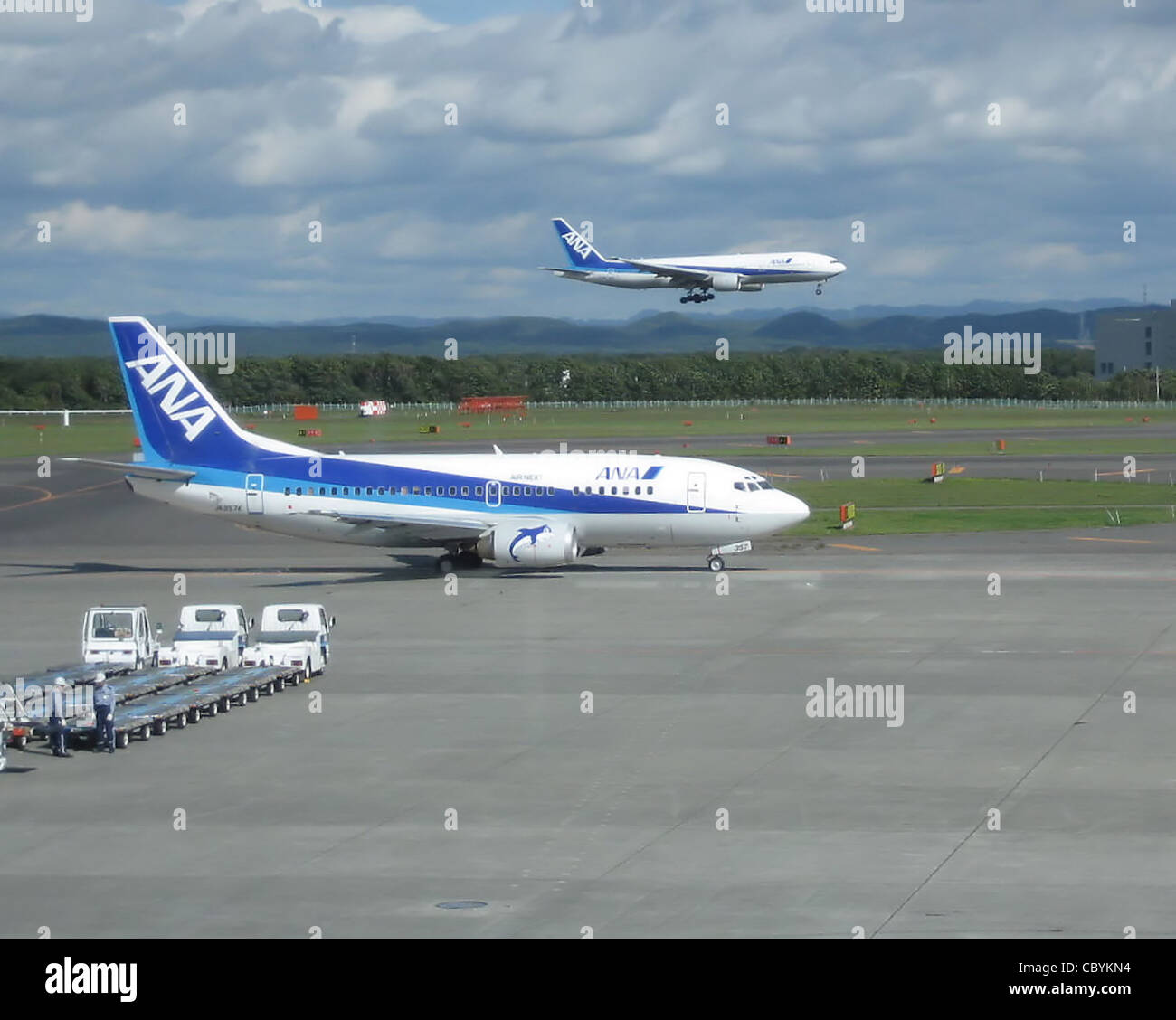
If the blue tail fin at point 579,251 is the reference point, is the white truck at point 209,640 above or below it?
below

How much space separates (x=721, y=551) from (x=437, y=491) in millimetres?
10893

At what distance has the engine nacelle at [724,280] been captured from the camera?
149 metres

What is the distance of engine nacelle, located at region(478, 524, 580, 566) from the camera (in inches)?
2435

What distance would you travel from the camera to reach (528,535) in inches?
2443

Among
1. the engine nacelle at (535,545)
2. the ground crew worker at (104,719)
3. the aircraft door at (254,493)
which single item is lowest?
the ground crew worker at (104,719)

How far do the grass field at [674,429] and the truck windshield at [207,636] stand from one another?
82.4 metres

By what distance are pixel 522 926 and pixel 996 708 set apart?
1823 cm

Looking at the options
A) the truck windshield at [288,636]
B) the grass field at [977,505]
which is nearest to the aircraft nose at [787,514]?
the grass field at [977,505]

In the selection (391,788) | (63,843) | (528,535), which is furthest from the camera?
(528,535)

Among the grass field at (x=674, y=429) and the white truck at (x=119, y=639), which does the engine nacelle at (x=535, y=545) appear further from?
the grass field at (x=674, y=429)

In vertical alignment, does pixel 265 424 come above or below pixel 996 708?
above

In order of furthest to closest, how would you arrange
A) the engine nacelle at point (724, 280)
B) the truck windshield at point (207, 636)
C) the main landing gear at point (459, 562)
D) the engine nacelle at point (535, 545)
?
1. the engine nacelle at point (724, 280)
2. the main landing gear at point (459, 562)
3. the engine nacelle at point (535, 545)
4. the truck windshield at point (207, 636)
